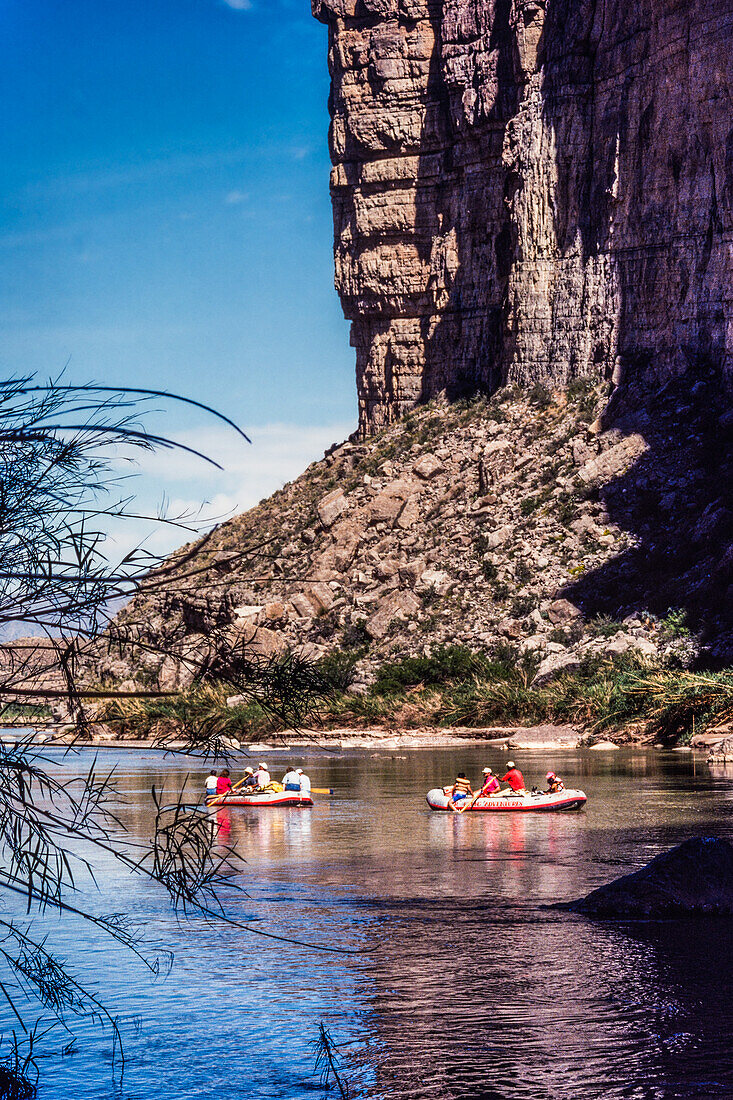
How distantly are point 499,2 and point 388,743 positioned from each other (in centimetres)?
4677

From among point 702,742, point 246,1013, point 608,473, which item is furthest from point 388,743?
point 246,1013

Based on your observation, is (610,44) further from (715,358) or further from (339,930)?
(339,930)

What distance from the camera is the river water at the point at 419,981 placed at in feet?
35.2

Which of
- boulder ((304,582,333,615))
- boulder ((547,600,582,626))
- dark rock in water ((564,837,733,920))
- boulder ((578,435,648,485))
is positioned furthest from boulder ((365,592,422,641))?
dark rock in water ((564,837,733,920))

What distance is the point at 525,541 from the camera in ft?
204

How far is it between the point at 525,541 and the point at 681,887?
46.5 meters

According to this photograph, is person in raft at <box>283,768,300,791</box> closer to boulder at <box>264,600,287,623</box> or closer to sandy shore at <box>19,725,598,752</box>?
sandy shore at <box>19,725,598,752</box>

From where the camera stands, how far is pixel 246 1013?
12.7m

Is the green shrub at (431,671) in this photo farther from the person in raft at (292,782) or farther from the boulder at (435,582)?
the person in raft at (292,782)

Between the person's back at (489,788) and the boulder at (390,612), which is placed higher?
A: the boulder at (390,612)

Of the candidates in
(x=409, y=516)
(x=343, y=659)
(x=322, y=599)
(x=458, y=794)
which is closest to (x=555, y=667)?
(x=343, y=659)

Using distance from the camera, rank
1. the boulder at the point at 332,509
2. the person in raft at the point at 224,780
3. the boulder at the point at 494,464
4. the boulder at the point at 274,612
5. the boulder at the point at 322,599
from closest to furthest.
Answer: the person in raft at the point at 224,780, the boulder at the point at 322,599, the boulder at the point at 274,612, the boulder at the point at 494,464, the boulder at the point at 332,509

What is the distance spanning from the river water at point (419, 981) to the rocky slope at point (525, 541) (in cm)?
2800

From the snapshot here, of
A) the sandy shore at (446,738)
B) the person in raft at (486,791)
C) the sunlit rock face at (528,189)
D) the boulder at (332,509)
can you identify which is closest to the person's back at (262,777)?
the person in raft at (486,791)
